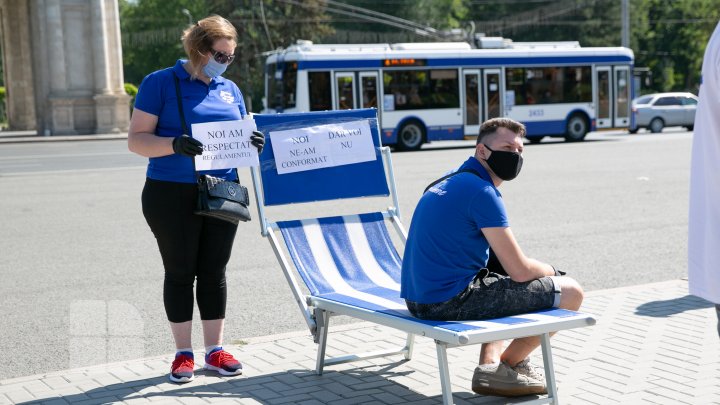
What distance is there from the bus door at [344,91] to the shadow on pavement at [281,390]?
2198cm

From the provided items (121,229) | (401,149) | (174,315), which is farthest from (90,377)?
(401,149)

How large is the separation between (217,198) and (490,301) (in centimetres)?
152

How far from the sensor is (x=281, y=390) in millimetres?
4820

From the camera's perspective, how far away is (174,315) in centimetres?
508

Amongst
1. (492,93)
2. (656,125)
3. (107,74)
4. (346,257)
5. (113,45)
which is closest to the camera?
(346,257)

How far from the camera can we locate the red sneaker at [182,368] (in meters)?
4.95

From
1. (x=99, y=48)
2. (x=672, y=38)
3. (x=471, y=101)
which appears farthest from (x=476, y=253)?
(x=672, y=38)

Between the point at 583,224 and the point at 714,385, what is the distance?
6.40m

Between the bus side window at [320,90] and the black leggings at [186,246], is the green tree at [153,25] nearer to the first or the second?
the bus side window at [320,90]

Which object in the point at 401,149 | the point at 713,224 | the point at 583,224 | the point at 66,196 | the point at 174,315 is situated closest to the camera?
the point at 713,224

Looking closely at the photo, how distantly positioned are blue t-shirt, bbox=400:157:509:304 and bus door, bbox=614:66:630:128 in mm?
27999

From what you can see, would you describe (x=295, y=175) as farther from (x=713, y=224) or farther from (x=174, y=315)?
(x=713, y=224)

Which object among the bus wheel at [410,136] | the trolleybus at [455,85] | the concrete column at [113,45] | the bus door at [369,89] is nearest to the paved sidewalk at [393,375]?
the trolleybus at [455,85]

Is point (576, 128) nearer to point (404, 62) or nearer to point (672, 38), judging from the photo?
point (404, 62)
